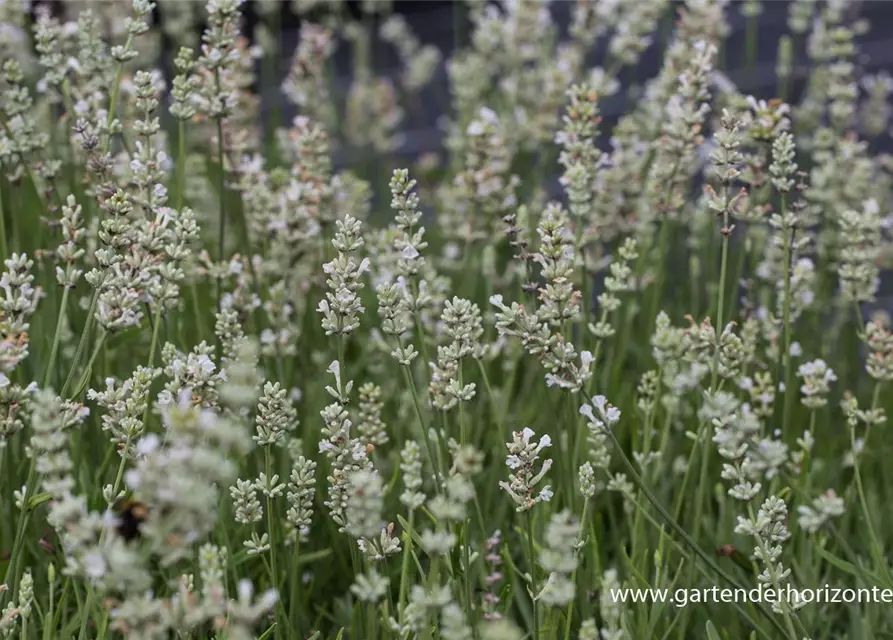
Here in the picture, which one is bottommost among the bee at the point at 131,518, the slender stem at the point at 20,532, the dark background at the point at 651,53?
the slender stem at the point at 20,532

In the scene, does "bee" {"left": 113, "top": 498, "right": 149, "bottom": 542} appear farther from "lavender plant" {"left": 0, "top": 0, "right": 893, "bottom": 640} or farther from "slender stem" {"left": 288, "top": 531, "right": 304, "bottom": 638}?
"slender stem" {"left": 288, "top": 531, "right": 304, "bottom": 638}

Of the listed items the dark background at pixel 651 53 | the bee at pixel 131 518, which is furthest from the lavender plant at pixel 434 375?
the dark background at pixel 651 53

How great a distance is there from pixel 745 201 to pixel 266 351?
3.35 feet

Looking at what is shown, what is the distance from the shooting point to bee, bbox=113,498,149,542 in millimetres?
1088

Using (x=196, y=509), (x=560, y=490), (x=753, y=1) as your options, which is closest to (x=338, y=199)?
(x=560, y=490)

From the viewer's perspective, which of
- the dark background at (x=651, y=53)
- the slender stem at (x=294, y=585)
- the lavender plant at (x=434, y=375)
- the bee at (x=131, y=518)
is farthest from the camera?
the dark background at (x=651, y=53)

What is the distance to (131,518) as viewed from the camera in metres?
1.13

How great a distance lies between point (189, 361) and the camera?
1514 mm

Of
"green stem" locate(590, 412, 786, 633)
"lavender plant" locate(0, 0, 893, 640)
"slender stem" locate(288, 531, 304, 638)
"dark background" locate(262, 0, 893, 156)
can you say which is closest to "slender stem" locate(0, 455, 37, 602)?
"lavender plant" locate(0, 0, 893, 640)

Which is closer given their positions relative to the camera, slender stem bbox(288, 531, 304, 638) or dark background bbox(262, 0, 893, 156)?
slender stem bbox(288, 531, 304, 638)

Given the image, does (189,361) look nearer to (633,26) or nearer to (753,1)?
(633,26)

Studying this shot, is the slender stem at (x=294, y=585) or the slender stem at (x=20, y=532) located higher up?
the slender stem at (x=20, y=532)

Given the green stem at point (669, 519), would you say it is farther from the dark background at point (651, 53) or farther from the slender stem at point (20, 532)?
the dark background at point (651, 53)

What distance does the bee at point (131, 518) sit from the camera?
1.09 meters
